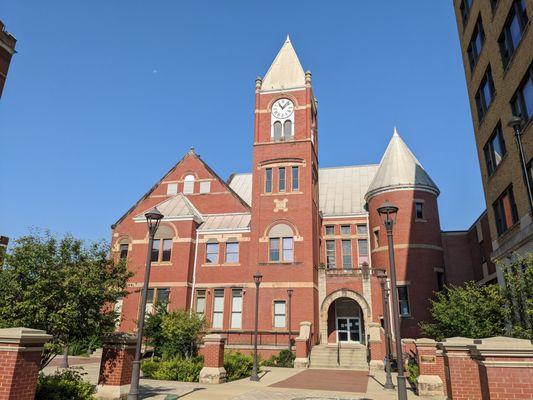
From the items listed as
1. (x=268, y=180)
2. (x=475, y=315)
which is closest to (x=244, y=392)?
(x=475, y=315)

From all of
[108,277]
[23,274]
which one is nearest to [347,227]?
[108,277]

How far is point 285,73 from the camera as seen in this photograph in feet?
123

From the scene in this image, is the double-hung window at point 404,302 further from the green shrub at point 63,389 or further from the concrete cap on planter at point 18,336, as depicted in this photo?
the concrete cap on planter at point 18,336

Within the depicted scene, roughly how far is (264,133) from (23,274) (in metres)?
26.1

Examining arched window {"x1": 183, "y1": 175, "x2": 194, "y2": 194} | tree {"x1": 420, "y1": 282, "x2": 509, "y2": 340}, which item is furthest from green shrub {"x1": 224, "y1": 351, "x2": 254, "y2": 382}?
arched window {"x1": 183, "y1": 175, "x2": 194, "y2": 194}

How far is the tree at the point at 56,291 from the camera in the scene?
435 inches

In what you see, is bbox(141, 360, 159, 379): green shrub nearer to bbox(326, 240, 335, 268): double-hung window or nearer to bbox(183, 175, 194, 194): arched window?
bbox(326, 240, 335, 268): double-hung window

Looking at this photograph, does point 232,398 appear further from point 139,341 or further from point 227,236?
point 227,236

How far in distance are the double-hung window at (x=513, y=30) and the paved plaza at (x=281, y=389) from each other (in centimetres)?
1551

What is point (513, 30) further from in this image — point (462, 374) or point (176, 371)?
point (176, 371)

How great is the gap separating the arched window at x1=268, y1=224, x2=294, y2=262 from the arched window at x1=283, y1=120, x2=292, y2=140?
7.92 meters

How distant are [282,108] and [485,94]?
17.2 m

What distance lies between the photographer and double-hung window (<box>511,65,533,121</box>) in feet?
53.9

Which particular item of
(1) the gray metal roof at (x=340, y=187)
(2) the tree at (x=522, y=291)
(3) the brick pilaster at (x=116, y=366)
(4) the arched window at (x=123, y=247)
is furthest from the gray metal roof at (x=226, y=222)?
(2) the tree at (x=522, y=291)
